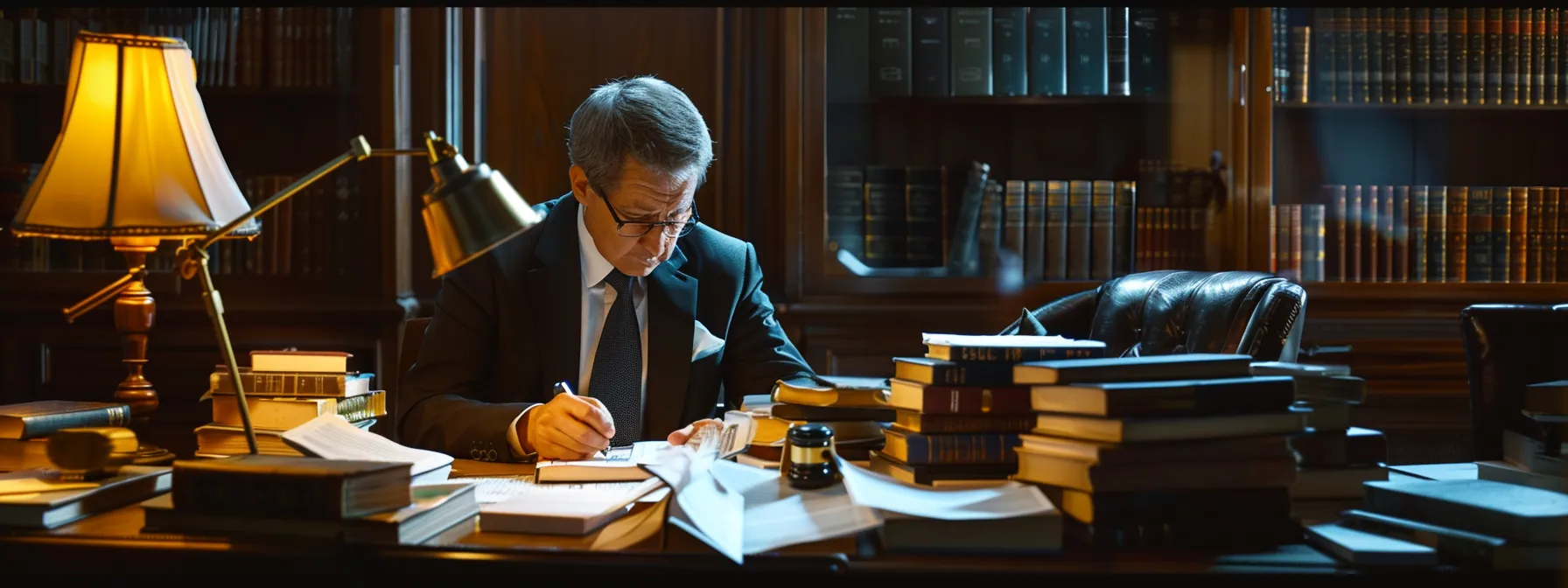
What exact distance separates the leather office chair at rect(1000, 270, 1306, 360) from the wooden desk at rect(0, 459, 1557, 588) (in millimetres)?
772

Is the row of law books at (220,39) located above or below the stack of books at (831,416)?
above

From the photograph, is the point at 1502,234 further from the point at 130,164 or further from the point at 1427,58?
the point at 130,164

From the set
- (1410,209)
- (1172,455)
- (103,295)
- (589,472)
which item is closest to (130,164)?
(103,295)

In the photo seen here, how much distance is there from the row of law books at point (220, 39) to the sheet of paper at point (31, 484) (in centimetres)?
172

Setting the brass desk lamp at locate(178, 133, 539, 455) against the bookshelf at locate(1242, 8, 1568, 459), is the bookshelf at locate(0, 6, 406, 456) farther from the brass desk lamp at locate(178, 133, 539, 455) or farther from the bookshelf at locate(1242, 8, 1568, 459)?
the bookshelf at locate(1242, 8, 1568, 459)

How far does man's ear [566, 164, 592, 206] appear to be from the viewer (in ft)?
6.42

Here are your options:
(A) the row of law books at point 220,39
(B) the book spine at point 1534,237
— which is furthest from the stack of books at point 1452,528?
(A) the row of law books at point 220,39

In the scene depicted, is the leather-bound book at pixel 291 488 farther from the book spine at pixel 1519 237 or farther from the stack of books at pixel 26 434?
the book spine at pixel 1519 237

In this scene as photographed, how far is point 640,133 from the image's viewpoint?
1.86 metres

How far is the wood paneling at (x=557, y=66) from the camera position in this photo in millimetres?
2803

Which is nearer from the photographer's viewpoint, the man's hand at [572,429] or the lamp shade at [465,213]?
the lamp shade at [465,213]

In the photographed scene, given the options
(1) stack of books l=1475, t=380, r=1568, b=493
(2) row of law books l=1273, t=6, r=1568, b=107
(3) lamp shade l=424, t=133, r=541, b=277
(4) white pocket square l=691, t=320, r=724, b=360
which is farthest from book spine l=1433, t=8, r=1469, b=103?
(3) lamp shade l=424, t=133, r=541, b=277

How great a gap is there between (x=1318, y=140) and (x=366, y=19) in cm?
237

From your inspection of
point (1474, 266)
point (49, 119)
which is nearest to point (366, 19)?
point (49, 119)
